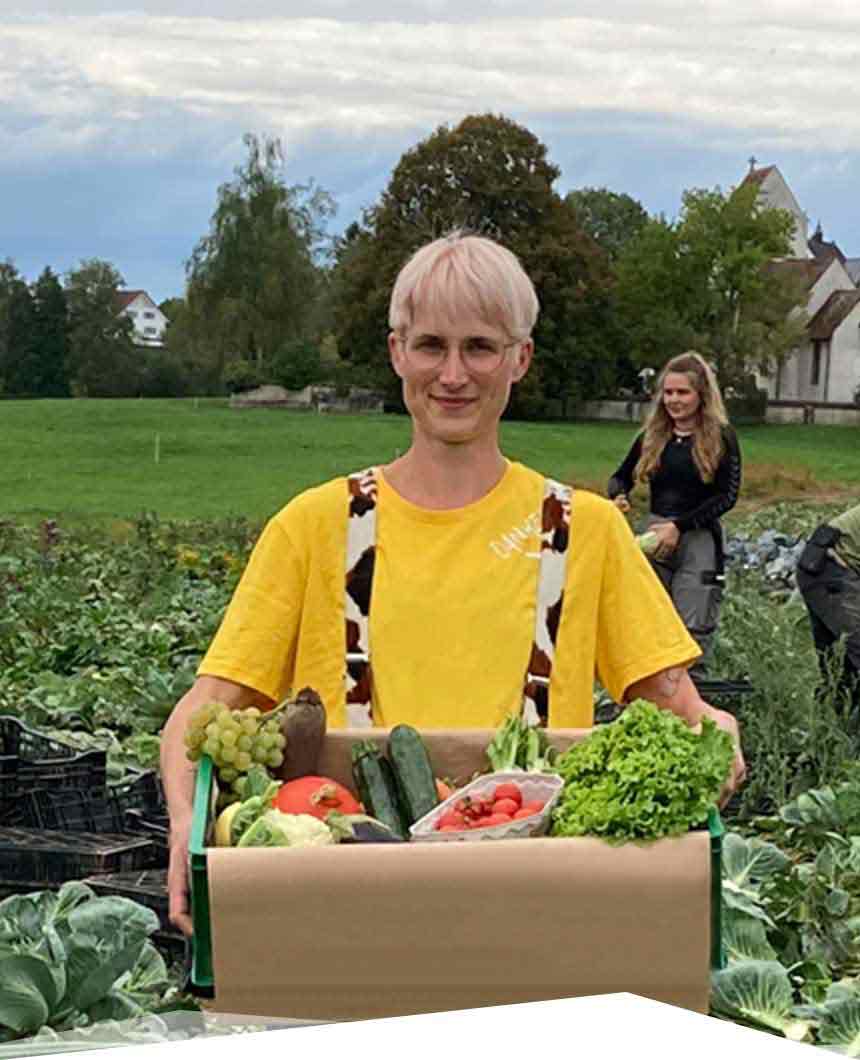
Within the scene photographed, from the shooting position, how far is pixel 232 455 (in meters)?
39.5

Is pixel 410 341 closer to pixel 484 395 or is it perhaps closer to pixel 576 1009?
pixel 484 395

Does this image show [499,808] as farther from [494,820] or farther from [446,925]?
[446,925]

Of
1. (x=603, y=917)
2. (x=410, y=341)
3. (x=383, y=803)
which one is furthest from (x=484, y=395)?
(x=603, y=917)

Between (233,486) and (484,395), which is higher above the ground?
(484,395)

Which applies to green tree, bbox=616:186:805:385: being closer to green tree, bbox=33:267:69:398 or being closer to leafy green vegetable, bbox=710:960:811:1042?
Answer: green tree, bbox=33:267:69:398

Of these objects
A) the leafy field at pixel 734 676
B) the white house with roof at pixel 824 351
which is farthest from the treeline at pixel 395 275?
the leafy field at pixel 734 676

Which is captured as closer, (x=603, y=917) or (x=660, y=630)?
(x=603, y=917)

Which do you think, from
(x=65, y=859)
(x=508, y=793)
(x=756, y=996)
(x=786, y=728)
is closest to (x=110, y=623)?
(x=786, y=728)

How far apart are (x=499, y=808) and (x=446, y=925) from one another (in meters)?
0.25

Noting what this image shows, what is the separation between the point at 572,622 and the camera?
2682 mm

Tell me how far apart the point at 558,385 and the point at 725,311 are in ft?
25.8

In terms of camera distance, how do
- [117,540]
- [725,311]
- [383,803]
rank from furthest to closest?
[725,311]
[117,540]
[383,803]

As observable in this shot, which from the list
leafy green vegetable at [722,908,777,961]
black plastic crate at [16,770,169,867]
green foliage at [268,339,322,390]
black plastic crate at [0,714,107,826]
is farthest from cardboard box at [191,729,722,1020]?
green foliage at [268,339,322,390]

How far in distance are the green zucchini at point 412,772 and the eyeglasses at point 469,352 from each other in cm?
64
